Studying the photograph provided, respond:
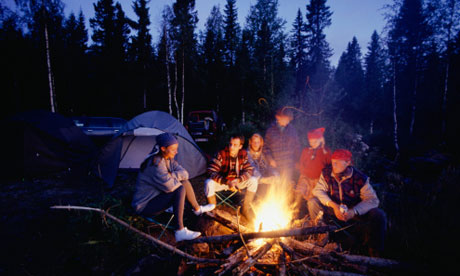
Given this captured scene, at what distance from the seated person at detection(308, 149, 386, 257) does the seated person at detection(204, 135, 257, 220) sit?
1.05m

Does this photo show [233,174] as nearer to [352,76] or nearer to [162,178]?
[162,178]

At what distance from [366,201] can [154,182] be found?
290cm

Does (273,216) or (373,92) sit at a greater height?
(373,92)

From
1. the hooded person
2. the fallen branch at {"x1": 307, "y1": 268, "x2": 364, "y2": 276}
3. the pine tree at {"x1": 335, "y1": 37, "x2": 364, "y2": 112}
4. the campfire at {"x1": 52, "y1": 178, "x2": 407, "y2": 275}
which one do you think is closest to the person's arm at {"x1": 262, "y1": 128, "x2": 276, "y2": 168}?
the hooded person

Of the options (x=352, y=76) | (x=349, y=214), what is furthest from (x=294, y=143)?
(x=352, y=76)

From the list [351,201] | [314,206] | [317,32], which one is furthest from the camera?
[317,32]

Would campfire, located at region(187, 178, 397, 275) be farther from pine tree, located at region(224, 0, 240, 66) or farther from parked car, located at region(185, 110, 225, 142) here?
pine tree, located at region(224, 0, 240, 66)

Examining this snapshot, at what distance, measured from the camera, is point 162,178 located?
9.43 feet

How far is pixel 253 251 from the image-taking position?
239cm

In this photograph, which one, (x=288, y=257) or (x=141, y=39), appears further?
(x=141, y=39)

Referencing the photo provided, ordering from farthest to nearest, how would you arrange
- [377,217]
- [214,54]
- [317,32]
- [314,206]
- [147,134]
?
[317,32] → [214,54] → [147,134] → [314,206] → [377,217]

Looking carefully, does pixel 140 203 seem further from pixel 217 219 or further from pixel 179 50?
pixel 179 50

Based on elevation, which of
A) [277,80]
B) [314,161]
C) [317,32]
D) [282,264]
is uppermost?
[317,32]

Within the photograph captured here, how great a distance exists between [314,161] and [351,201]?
1072mm
